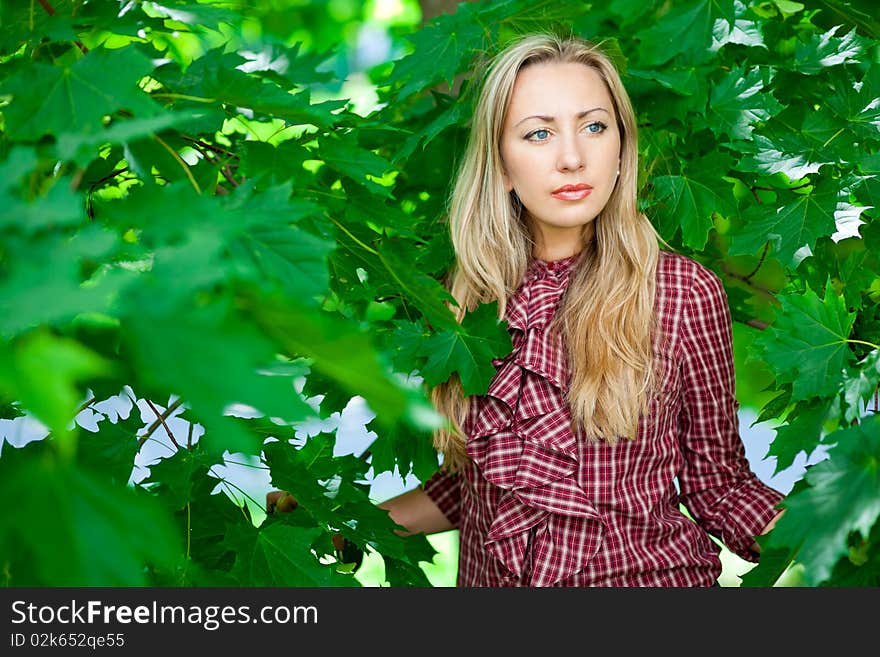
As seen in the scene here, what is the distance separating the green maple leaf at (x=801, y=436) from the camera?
1.40 metres

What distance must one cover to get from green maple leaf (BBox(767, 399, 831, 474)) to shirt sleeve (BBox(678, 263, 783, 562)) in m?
0.36

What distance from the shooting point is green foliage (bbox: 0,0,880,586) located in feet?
2.45

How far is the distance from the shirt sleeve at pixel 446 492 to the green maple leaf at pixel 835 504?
1075 millimetres

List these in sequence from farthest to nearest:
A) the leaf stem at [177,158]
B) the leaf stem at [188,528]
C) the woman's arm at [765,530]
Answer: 1. the woman's arm at [765,530]
2. the leaf stem at [188,528]
3. the leaf stem at [177,158]

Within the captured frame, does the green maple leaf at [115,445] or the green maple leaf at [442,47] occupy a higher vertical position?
the green maple leaf at [442,47]

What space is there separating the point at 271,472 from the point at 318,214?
1.75 feet

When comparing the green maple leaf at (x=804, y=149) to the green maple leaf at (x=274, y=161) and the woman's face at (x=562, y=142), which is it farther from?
the green maple leaf at (x=274, y=161)

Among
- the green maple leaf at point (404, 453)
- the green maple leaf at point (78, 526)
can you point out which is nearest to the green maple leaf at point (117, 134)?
the green maple leaf at point (78, 526)

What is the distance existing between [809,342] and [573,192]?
1.69 feet

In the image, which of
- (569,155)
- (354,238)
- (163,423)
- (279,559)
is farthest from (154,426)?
(569,155)

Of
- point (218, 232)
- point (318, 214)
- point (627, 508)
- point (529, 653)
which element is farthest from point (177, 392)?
point (627, 508)

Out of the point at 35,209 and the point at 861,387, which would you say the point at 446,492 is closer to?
the point at 861,387

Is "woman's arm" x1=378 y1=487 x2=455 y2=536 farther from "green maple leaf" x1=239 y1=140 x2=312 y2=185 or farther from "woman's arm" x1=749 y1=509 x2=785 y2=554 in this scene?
"green maple leaf" x1=239 y1=140 x2=312 y2=185

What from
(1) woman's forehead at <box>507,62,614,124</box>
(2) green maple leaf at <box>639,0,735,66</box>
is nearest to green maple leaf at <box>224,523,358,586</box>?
(1) woman's forehead at <box>507,62,614,124</box>
